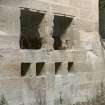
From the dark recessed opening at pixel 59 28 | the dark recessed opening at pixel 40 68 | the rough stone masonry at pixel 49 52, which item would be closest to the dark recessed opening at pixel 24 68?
the rough stone masonry at pixel 49 52

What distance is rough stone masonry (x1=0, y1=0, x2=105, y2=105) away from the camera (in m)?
8.30

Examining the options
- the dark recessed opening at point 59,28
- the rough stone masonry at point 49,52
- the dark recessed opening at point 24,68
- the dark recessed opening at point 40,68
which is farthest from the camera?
the dark recessed opening at point 59,28

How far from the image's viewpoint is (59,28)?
10.4m

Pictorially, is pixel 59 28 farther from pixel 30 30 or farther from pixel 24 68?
pixel 24 68

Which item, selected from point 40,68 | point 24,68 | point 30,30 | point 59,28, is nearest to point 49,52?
Answer: point 40,68

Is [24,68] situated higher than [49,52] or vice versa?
[49,52]

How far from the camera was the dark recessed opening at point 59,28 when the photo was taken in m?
10.2

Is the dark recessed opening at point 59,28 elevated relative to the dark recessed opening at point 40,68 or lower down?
elevated

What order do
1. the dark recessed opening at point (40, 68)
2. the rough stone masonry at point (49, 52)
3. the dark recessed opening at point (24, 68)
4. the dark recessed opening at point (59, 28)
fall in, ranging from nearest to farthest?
the rough stone masonry at point (49, 52) → the dark recessed opening at point (24, 68) → the dark recessed opening at point (40, 68) → the dark recessed opening at point (59, 28)

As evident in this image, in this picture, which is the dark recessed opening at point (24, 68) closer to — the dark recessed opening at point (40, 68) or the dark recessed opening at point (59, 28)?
the dark recessed opening at point (40, 68)

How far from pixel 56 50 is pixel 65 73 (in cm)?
60

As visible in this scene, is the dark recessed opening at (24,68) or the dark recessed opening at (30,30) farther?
the dark recessed opening at (30,30)

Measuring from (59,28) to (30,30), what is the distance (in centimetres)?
75

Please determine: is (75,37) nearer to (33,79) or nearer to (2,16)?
(33,79)
